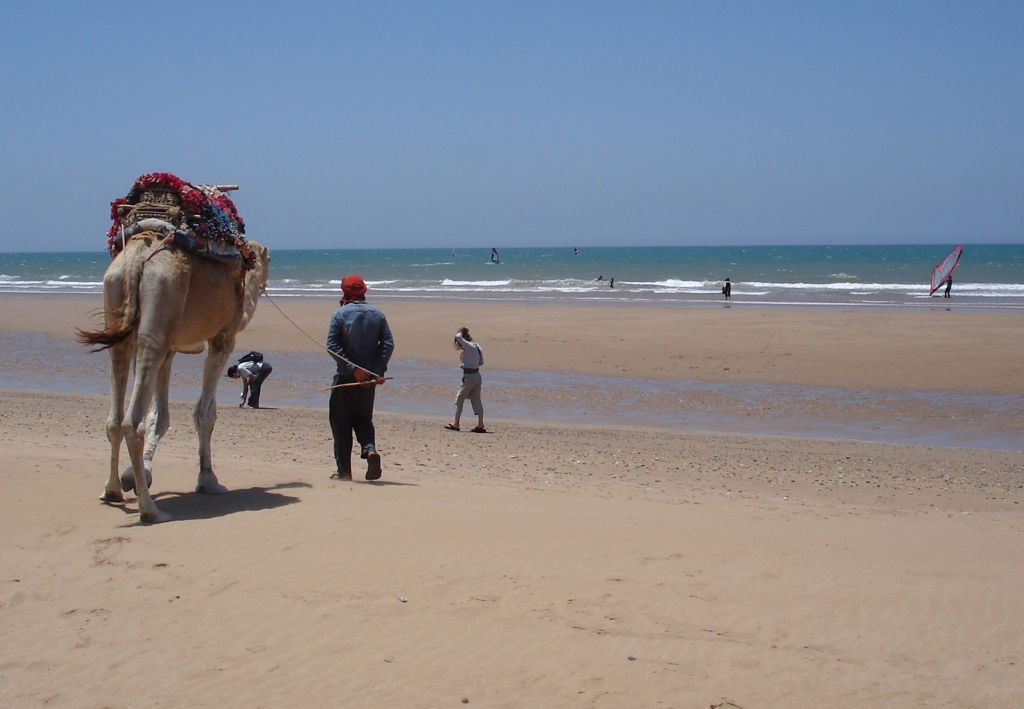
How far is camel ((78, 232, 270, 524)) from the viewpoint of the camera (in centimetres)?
689

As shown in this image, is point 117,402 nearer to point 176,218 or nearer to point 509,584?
point 176,218

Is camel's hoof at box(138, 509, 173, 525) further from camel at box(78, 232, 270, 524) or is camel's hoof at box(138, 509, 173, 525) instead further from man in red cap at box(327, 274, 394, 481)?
man in red cap at box(327, 274, 394, 481)

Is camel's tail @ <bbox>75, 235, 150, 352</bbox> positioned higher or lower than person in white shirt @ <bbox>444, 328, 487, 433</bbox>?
higher

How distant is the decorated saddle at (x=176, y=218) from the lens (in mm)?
7324

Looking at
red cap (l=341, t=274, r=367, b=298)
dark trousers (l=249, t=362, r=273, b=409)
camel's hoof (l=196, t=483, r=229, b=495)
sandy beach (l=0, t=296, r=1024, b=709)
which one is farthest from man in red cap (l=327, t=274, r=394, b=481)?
dark trousers (l=249, t=362, r=273, b=409)

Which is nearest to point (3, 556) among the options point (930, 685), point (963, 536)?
point (930, 685)

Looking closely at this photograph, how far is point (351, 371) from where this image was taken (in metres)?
8.92

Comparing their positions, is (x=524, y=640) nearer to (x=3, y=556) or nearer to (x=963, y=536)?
(x=3, y=556)

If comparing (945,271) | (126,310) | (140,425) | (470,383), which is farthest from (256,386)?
(945,271)

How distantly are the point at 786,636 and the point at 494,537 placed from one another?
2271 millimetres

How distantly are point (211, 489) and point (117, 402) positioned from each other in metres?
1.14

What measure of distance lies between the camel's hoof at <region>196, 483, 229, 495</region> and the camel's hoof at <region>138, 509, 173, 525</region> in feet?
2.95

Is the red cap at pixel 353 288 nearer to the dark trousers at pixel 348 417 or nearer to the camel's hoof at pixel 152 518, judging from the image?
the dark trousers at pixel 348 417

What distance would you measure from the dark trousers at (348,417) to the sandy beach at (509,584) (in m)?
0.31
